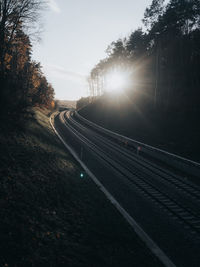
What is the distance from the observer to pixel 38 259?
488cm

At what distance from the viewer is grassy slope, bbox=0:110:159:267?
16.9ft

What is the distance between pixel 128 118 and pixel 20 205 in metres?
30.6

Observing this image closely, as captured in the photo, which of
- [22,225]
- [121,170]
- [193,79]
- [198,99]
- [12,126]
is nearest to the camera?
[22,225]

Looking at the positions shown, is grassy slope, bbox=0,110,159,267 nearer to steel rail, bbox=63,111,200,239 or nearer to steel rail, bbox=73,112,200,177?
steel rail, bbox=63,111,200,239

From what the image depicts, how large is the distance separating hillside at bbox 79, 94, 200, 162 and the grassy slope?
45.9 ft

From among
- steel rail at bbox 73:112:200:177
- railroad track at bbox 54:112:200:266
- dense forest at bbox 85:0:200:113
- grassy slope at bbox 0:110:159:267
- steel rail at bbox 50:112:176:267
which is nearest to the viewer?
grassy slope at bbox 0:110:159:267

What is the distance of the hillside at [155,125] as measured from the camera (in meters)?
21.8

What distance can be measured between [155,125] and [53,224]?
24.8m

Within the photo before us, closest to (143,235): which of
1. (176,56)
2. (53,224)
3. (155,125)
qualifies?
(53,224)

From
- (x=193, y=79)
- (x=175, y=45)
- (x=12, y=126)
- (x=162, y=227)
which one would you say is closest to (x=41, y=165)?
(x=12, y=126)

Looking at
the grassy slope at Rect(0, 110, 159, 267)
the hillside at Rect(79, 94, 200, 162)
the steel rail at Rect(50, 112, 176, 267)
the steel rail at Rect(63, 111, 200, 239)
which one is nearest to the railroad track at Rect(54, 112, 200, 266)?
the steel rail at Rect(63, 111, 200, 239)

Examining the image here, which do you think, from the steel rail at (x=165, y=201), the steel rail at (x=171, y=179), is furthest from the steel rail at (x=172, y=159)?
the steel rail at (x=165, y=201)

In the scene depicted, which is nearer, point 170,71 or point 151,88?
point 170,71

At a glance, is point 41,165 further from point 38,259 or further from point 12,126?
point 38,259
